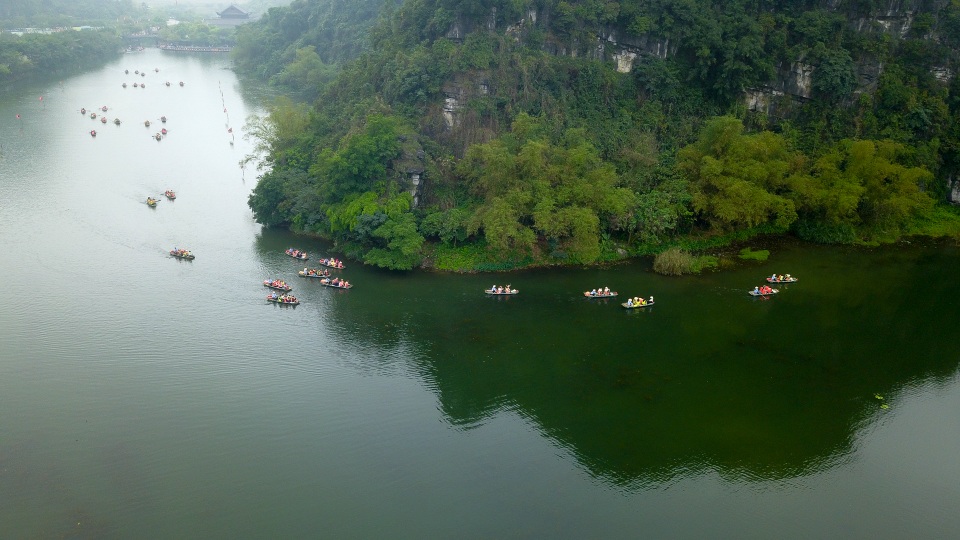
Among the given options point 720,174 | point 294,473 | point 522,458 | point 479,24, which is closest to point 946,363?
point 720,174

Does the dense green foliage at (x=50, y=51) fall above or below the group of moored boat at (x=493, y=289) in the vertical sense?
above

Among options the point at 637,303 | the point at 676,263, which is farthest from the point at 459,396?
the point at 676,263

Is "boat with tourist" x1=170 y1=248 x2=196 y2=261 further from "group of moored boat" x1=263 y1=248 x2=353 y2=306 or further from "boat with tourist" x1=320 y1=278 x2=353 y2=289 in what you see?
"boat with tourist" x1=320 y1=278 x2=353 y2=289

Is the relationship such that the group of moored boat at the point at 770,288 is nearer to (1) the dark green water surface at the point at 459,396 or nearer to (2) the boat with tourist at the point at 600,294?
(1) the dark green water surface at the point at 459,396

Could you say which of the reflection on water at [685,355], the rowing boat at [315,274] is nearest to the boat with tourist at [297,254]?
the rowing boat at [315,274]

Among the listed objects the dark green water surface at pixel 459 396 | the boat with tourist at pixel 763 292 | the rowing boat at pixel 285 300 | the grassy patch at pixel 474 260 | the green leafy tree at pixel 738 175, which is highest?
the green leafy tree at pixel 738 175

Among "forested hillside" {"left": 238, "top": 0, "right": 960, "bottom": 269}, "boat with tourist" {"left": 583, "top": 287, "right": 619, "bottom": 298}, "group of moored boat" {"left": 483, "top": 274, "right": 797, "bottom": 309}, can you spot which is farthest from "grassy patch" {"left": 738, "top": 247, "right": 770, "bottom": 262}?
"boat with tourist" {"left": 583, "top": 287, "right": 619, "bottom": 298}

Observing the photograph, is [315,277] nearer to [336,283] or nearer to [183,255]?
[336,283]
